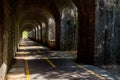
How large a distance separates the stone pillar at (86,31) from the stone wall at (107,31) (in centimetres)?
37

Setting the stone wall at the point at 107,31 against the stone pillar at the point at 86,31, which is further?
the stone pillar at the point at 86,31

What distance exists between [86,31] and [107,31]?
1.71 m

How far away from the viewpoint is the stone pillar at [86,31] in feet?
51.8

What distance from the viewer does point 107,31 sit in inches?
613

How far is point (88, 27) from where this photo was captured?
16484 mm

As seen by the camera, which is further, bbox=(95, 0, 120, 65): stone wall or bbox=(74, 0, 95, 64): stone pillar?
bbox=(74, 0, 95, 64): stone pillar

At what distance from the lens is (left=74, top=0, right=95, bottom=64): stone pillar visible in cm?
1580

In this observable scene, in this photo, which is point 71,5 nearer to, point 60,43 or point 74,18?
point 74,18

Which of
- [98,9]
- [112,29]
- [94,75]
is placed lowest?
[94,75]

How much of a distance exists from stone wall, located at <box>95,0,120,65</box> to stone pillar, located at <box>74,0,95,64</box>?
0.37 metres

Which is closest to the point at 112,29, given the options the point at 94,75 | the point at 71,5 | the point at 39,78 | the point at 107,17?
the point at 107,17

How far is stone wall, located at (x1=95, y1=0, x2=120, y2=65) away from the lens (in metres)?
15.4

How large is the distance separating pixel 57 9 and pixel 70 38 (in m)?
3.42

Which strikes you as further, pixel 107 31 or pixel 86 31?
pixel 86 31
